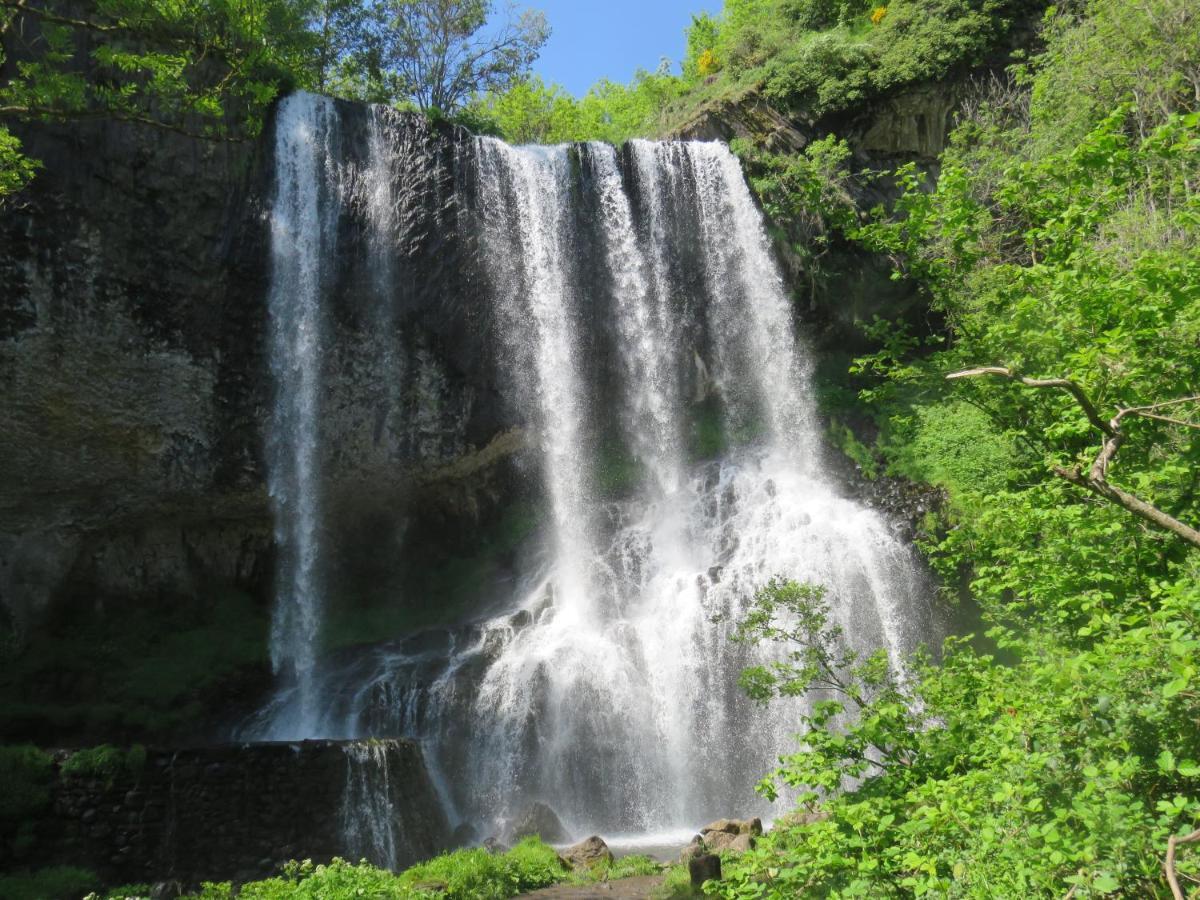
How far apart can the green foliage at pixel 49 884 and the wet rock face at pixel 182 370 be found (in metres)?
7.58

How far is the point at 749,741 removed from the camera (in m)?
12.7

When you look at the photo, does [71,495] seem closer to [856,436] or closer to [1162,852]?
Result: [856,436]

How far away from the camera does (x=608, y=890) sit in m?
8.66

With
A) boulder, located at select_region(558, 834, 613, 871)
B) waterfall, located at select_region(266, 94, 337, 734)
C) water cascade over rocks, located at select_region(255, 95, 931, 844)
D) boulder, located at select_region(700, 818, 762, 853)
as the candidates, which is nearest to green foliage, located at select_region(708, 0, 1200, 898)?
boulder, located at select_region(700, 818, 762, 853)

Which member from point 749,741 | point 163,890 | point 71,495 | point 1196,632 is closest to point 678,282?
point 749,741

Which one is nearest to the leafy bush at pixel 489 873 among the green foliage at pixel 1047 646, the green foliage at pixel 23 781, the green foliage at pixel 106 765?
the green foliage at pixel 1047 646

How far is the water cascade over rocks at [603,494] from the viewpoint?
12992 mm

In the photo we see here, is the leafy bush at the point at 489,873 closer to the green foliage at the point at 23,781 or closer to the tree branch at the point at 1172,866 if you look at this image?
the green foliage at the point at 23,781

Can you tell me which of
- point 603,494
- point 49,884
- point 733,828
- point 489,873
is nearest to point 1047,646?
point 489,873

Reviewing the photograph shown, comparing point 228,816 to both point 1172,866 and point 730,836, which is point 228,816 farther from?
point 1172,866

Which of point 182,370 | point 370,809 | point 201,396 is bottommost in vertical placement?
point 370,809

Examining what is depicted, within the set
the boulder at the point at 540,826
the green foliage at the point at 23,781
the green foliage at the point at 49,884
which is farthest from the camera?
the boulder at the point at 540,826

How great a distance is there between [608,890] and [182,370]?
507 inches

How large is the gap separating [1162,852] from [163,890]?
8387mm
